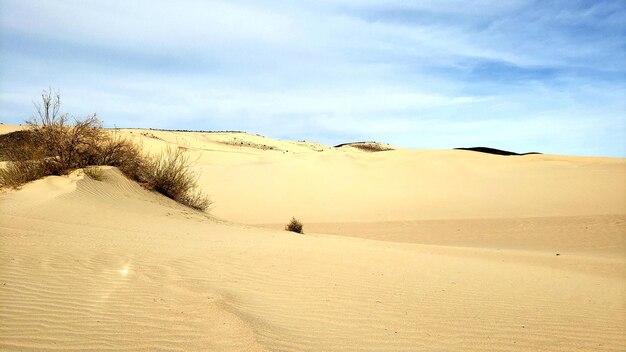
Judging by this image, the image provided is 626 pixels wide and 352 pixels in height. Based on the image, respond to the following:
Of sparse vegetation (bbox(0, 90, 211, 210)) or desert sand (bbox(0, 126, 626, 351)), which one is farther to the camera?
sparse vegetation (bbox(0, 90, 211, 210))

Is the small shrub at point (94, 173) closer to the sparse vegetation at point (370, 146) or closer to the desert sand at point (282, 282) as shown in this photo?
the desert sand at point (282, 282)

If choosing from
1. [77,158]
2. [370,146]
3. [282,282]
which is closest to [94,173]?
[77,158]

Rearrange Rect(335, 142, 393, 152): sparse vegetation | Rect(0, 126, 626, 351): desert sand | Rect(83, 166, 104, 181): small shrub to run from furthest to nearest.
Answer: Rect(335, 142, 393, 152): sparse vegetation → Rect(83, 166, 104, 181): small shrub → Rect(0, 126, 626, 351): desert sand

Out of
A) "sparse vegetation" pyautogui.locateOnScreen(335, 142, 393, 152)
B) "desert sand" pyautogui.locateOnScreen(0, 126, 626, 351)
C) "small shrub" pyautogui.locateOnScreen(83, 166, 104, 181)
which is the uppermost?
"sparse vegetation" pyautogui.locateOnScreen(335, 142, 393, 152)

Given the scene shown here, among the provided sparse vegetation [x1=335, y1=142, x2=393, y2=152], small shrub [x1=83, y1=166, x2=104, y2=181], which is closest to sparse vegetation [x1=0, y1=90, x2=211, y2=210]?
small shrub [x1=83, y1=166, x2=104, y2=181]

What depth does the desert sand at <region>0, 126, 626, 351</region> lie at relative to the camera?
3930mm

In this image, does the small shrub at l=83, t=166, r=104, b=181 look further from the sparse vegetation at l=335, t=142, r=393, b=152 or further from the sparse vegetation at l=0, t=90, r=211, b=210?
the sparse vegetation at l=335, t=142, r=393, b=152

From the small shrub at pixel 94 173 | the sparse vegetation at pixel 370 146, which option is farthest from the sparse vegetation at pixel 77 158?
the sparse vegetation at pixel 370 146

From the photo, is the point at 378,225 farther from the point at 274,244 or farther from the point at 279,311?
the point at 279,311

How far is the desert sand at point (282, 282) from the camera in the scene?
155 inches

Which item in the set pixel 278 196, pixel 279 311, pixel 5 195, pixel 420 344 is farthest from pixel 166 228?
pixel 278 196

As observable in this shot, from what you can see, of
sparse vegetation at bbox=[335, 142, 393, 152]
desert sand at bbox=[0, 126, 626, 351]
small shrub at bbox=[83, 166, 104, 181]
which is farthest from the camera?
sparse vegetation at bbox=[335, 142, 393, 152]

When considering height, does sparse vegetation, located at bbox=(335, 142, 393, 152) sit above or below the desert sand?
above

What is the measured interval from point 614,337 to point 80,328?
5.09 m
